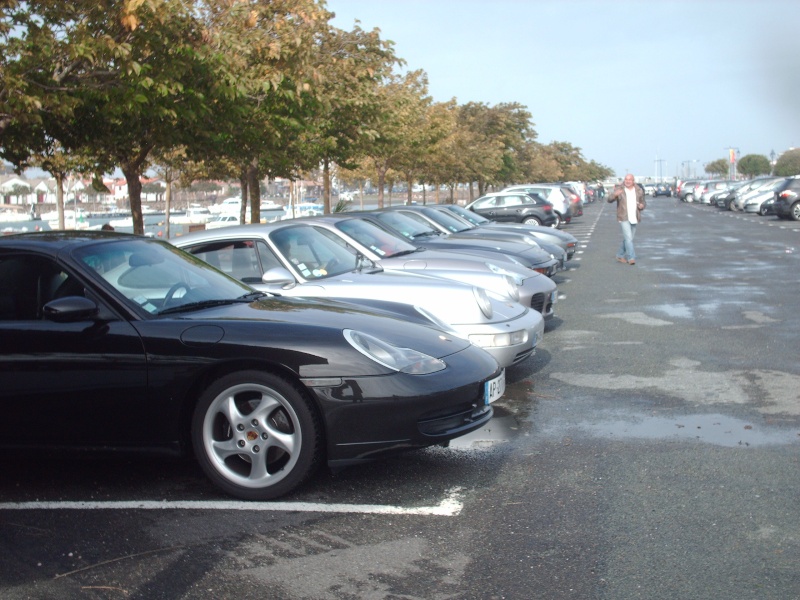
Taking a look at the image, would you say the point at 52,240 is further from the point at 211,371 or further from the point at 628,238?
the point at 628,238

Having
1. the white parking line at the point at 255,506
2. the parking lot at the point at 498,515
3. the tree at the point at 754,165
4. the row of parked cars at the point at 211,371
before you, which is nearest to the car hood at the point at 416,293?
the parking lot at the point at 498,515

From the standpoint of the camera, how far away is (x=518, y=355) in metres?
7.69

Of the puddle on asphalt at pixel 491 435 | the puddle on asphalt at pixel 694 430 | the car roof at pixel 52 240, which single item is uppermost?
the car roof at pixel 52 240

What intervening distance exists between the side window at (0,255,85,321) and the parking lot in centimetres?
66

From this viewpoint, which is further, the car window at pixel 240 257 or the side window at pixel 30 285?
the car window at pixel 240 257

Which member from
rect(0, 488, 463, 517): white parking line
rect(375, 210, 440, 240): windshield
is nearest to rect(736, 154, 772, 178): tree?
rect(375, 210, 440, 240): windshield

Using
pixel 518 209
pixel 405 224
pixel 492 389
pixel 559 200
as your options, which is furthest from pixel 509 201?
pixel 492 389

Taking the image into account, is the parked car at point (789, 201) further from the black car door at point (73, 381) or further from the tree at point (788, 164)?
the tree at point (788, 164)

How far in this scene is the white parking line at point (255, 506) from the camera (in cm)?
480

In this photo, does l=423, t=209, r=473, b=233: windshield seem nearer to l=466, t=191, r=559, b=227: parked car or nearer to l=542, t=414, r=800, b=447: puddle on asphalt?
l=542, t=414, r=800, b=447: puddle on asphalt

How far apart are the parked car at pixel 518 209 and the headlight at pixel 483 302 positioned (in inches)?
934

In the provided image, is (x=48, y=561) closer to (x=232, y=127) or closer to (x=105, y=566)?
(x=105, y=566)

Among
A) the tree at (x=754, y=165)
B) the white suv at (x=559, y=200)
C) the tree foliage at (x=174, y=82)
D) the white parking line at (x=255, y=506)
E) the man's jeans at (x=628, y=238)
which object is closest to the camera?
the white parking line at (x=255, y=506)

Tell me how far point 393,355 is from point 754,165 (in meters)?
190
